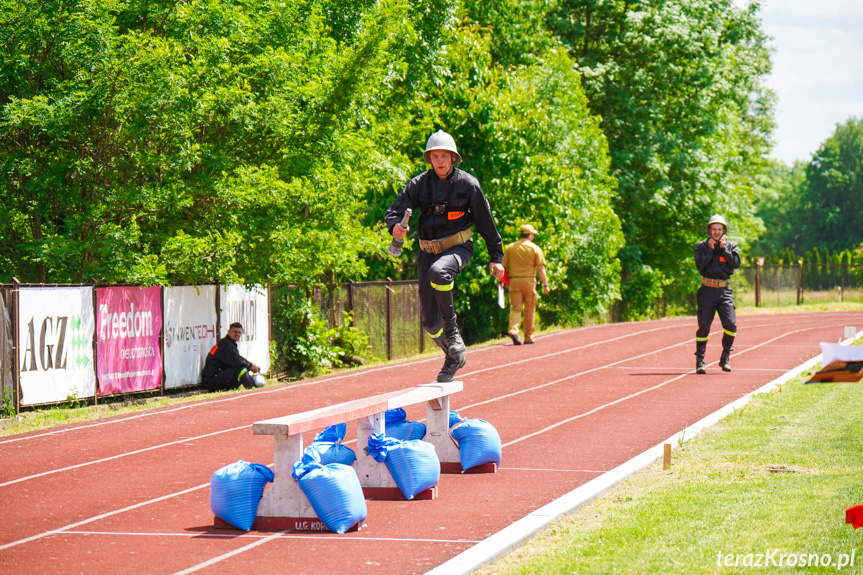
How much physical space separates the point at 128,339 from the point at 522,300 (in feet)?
35.1

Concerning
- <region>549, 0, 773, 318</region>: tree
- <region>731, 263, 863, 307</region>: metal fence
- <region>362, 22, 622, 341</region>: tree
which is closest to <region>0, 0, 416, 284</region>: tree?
<region>362, 22, 622, 341</region>: tree

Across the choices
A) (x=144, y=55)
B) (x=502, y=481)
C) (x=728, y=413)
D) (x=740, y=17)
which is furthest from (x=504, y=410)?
(x=740, y=17)

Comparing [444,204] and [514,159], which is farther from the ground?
[514,159]

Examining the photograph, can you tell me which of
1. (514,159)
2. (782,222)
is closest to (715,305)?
(514,159)

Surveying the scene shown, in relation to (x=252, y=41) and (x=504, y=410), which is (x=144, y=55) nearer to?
(x=252, y=41)

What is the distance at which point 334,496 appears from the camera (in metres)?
7.63

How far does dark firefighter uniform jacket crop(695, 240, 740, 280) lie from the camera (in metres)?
17.8

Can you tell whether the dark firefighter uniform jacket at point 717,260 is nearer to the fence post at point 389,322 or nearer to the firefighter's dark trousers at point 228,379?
the firefighter's dark trousers at point 228,379

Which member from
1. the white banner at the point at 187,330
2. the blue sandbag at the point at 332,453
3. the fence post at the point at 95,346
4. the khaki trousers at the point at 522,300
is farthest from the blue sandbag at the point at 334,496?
the khaki trousers at the point at 522,300

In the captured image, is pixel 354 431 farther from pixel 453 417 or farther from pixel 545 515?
pixel 545 515

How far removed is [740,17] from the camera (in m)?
50.0

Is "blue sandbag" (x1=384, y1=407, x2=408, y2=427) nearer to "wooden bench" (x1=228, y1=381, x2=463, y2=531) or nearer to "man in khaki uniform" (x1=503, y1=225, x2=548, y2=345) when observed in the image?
"wooden bench" (x1=228, y1=381, x2=463, y2=531)

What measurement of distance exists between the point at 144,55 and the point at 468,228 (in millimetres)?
9881

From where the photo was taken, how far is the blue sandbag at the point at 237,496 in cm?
778
